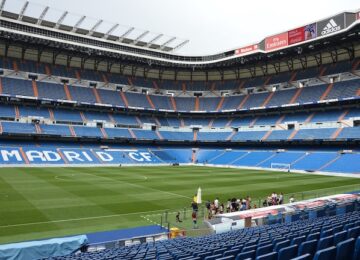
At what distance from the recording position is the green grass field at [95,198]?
19.3 metres

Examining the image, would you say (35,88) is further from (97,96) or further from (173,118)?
(173,118)

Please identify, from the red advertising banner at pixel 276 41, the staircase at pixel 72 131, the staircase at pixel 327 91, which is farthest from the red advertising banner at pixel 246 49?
the staircase at pixel 72 131

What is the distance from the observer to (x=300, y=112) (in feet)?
225

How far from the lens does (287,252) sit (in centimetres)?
527

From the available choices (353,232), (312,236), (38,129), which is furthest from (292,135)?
(312,236)

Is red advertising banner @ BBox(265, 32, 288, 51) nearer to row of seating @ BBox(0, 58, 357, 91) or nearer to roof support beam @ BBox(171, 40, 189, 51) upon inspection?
row of seating @ BBox(0, 58, 357, 91)

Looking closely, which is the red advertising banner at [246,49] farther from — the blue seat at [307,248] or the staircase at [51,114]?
the blue seat at [307,248]

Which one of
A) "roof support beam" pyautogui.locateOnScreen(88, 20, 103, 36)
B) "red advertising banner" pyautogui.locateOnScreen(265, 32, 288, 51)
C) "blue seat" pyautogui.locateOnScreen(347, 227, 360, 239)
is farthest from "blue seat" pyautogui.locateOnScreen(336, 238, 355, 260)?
"roof support beam" pyautogui.locateOnScreen(88, 20, 103, 36)

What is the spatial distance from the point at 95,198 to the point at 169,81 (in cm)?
6751

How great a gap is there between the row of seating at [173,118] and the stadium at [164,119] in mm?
407

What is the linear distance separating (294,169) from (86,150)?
40.2 meters

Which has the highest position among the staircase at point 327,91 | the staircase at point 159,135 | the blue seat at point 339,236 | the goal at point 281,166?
the staircase at point 327,91

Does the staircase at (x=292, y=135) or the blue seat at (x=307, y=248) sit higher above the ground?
the staircase at (x=292, y=135)

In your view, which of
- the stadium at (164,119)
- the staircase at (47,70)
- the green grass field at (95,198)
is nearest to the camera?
the green grass field at (95,198)
